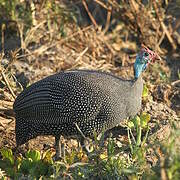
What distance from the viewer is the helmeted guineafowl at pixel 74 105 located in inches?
148

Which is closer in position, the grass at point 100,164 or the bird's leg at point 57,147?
the grass at point 100,164

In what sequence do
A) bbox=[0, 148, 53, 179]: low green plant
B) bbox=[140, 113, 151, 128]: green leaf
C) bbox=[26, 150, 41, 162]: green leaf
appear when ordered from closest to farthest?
bbox=[0, 148, 53, 179]: low green plant, bbox=[26, 150, 41, 162]: green leaf, bbox=[140, 113, 151, 128]: green leaf

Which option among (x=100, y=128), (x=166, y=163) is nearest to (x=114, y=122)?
(x=100, y=128)

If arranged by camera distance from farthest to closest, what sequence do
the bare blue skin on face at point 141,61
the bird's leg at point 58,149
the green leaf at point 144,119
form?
1. the green leaf at point 144,119
2. the bare blue skin on face at point 141,61
3. the bird's leg at point 58,149

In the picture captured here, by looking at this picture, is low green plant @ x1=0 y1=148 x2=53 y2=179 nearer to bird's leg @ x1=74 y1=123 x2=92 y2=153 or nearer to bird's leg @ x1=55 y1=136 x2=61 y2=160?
bird's leg @ x1=55 y1=136 x2=61 y2=160

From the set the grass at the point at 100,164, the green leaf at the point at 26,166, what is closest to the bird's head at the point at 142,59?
the grass at the point at 100,164

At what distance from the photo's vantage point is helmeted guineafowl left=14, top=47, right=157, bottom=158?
3.77 m

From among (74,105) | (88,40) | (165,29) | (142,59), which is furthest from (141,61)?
(165,29)

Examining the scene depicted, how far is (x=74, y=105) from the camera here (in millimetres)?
3756

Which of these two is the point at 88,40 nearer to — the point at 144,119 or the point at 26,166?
the point at 144,119

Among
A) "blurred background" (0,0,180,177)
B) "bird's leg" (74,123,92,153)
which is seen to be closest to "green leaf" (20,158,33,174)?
"bird's leg" (74,123,92,153)

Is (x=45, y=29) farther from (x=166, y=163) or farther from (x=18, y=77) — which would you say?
(x=166, y=163)

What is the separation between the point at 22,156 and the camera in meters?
4.12

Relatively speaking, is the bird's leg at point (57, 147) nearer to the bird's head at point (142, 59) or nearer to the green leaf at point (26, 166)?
the green leaf at point (26, 166)
